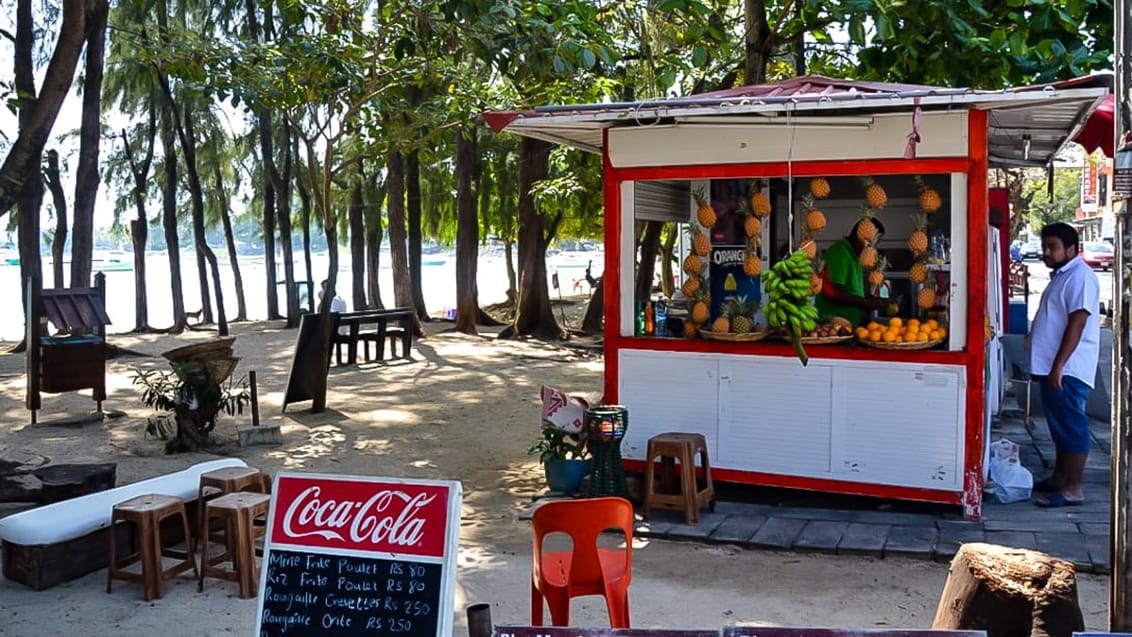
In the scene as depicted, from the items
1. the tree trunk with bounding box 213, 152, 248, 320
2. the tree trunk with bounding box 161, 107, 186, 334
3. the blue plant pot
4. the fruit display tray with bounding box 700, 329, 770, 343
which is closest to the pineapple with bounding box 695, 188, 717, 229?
the fruit display tray with bounding box 700, 329, 770, 343

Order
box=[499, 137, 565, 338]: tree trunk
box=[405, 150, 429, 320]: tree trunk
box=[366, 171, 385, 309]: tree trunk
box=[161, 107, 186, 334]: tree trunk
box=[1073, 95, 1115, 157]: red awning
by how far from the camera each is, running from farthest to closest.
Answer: box=[366, 171, 385, 309]: tree trunk → box=[161, 107, 186, 334]: tree trunk → box=[405, 150, 429, 320]: tree trunk → box=[499, 137, 565, 338]: tree trunk → box=[1073, 95, 1115, 157]: red awning

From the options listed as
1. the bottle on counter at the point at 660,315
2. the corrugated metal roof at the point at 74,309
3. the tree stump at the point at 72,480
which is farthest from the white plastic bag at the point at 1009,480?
the corrugated metal roof at the point at 74,309

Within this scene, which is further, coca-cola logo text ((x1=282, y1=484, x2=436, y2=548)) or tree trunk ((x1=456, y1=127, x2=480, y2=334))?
tree trunk ((x1=456, y1=127, x2=480, y2=334))

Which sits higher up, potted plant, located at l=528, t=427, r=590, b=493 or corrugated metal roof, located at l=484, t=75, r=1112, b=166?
corrugated metal roof, located at l=484, t=75, r=1112, b=166

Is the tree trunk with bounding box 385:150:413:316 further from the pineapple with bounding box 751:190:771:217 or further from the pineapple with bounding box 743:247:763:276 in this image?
the pineapple with bounding box 751:190:771:217

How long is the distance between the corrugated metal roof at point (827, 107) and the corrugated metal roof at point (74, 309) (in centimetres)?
631

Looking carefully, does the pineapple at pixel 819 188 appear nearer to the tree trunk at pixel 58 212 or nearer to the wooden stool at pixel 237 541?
the wooden stool at pixel 237 541

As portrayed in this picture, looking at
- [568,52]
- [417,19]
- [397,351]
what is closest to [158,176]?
[397,351]

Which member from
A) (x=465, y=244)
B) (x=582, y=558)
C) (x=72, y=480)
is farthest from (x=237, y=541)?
(x=465, y=244)

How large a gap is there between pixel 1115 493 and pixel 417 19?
842cm

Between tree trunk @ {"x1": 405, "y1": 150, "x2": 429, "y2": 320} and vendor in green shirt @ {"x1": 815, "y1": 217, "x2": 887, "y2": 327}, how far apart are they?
1766cm

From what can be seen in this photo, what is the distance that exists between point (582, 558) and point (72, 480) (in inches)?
174

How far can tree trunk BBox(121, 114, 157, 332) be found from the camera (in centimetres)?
2486

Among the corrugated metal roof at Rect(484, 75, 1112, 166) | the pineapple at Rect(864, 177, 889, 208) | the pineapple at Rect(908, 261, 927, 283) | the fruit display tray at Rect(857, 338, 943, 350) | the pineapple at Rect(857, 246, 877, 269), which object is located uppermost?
the corrugated metal roof at Rect(484, 75, 1112, 166)
